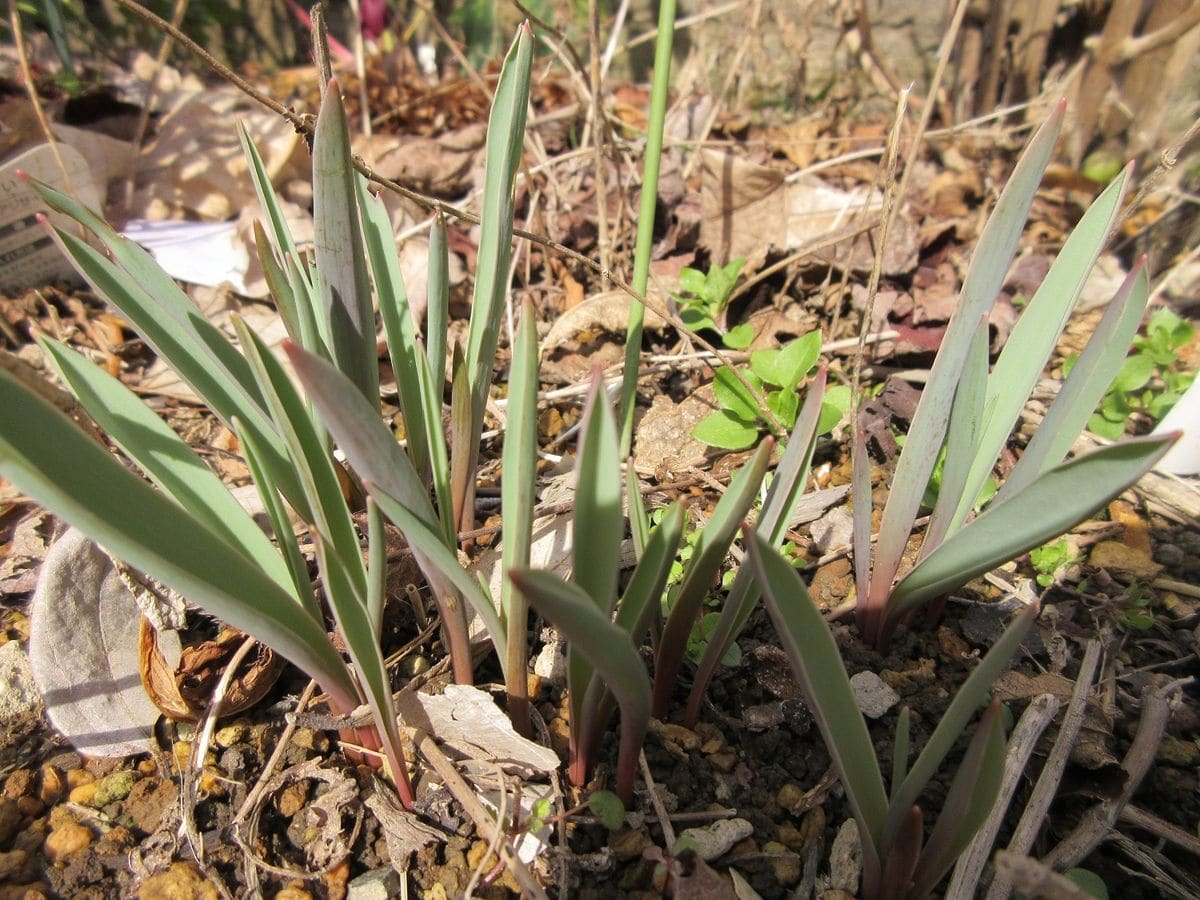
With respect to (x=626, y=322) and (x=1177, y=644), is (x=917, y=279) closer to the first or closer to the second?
(x=626, y=322)

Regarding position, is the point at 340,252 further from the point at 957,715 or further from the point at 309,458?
the point at 957,715

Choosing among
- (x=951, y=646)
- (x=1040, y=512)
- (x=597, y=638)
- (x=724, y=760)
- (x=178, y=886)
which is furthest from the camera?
(x=951, y=646)

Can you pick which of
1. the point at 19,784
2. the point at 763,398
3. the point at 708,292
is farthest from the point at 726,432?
the point at 19,784

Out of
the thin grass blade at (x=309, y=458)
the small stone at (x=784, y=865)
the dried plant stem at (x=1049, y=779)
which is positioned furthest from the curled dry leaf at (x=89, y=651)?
the dried plant stem at (x=1049, y=779)

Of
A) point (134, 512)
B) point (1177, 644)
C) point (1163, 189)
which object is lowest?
point (1177, 644)

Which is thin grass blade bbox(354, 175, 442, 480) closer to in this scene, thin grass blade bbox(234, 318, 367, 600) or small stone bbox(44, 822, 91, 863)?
thin grass blade bbox(234, 318, 367, 600)

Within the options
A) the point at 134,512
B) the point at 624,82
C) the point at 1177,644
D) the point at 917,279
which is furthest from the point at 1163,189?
the point at 134,512
